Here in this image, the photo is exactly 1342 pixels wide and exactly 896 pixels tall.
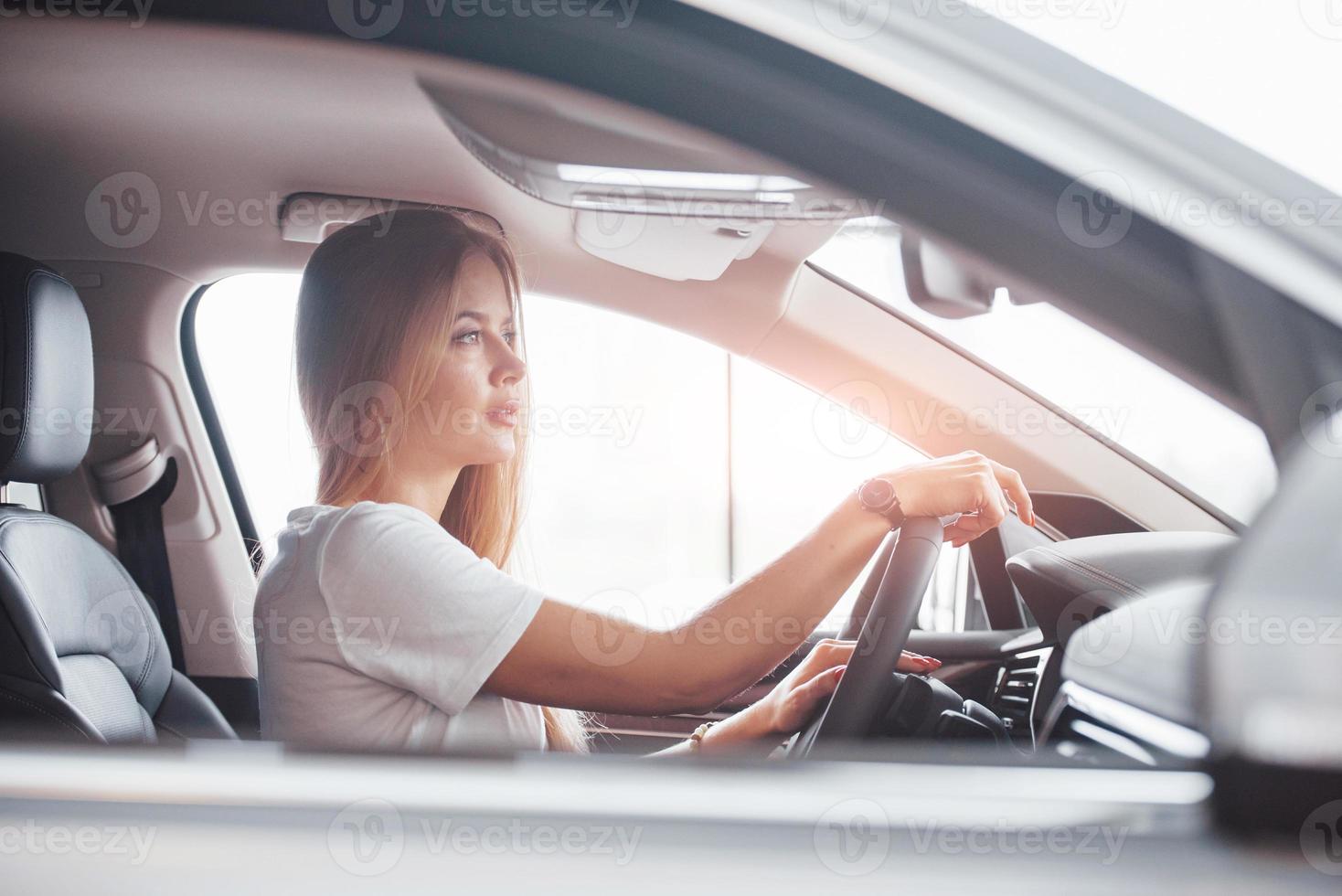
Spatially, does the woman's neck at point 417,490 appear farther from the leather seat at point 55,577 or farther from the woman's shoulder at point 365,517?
the leather seat at point 55,577

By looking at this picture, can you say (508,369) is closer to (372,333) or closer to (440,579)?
(372,333)

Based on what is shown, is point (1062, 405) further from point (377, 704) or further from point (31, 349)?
point (31, 349)

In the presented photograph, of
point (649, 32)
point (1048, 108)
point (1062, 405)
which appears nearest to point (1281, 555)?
point (1048, 108)

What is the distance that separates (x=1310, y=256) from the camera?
56 cm

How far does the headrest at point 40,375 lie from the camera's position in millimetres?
1122

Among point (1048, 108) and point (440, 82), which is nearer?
point (1048, 108)

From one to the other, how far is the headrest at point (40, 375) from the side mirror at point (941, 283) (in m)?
1.04

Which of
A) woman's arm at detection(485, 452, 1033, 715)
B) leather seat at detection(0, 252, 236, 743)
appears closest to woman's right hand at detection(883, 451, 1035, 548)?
woman's arm at detection(485, 452, 1033, 715)

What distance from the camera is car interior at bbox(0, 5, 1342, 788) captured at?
747 mm

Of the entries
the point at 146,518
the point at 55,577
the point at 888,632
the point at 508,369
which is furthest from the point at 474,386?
the point at 146,518

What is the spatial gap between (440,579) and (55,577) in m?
0.78

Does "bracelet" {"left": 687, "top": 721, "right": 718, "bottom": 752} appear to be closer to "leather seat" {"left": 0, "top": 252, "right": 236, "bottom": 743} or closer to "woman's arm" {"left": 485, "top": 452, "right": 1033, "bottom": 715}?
"woman's arm" {"left": 485, "top": 452, "right": 1033, "bottom": 715}

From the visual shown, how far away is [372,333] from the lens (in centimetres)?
115

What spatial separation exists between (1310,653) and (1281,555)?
0.06 metres
